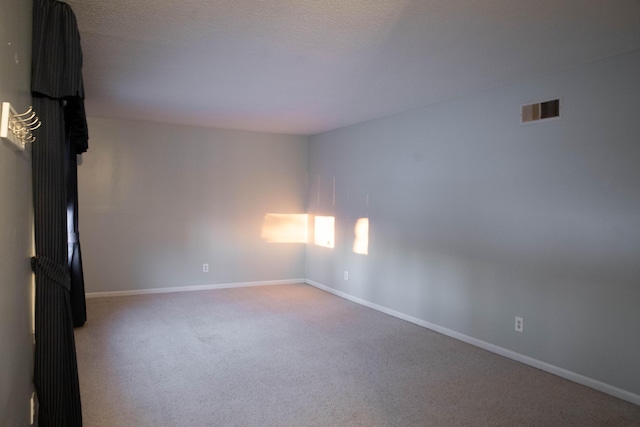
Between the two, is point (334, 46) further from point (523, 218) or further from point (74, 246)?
point (74, 246)

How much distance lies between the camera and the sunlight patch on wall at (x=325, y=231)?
6070 millimetres

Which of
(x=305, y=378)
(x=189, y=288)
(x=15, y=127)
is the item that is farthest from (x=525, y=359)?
(x=189, y=288)

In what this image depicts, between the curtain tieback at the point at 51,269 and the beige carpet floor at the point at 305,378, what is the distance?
98cm

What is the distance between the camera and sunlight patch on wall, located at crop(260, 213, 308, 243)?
21.3 ft

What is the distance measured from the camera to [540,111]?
133 inches

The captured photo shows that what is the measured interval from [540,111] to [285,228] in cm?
414

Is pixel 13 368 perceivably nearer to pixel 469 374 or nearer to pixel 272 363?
pixel 272 363

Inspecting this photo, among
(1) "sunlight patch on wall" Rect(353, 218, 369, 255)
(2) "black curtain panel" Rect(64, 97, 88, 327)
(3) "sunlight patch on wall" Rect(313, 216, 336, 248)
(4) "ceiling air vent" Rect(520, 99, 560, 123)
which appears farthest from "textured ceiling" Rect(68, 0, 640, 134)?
(3) "sunlight patch on wall" Rect(313, 216, 336, 248)

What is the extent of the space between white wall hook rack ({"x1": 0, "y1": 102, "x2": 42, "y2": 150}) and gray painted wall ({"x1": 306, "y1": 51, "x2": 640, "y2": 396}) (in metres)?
3.39

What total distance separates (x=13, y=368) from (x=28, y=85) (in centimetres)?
120

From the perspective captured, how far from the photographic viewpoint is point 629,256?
9.31ft

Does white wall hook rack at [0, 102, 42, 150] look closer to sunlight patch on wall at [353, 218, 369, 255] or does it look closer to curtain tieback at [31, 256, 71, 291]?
curtain tieback at [31, 256, 71, 291]

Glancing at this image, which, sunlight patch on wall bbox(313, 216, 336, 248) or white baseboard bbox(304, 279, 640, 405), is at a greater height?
sunlight patch on wall bbox(313, 216, 336, 248)

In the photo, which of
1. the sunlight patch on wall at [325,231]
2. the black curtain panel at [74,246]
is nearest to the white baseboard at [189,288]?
the sunlight patch on wall at [325,231]
